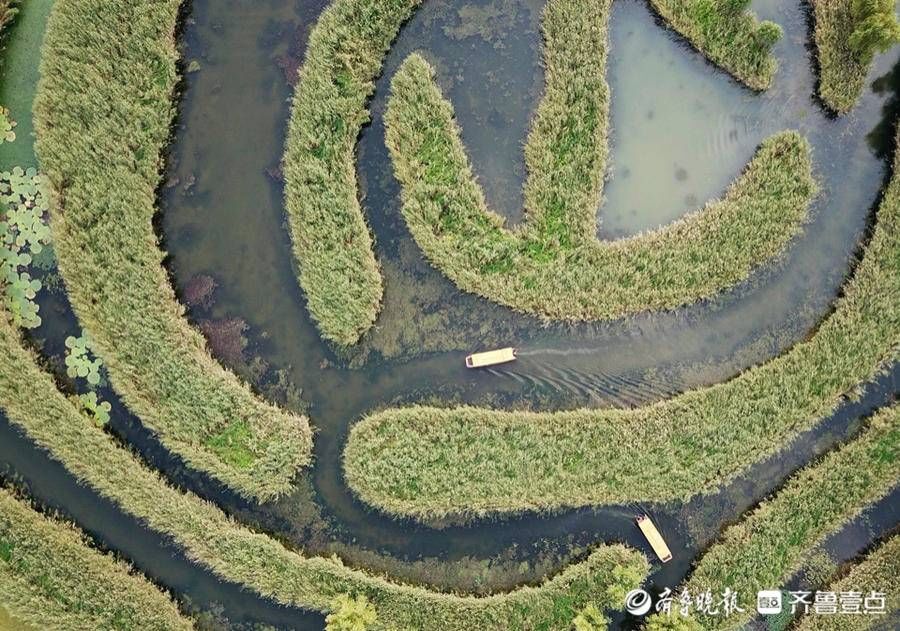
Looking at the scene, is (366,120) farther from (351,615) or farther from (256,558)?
(351,615)

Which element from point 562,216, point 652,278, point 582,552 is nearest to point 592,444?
point 582,552

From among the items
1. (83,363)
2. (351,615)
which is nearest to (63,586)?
(83,363)

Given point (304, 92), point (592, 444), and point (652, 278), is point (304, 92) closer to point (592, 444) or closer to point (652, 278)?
point (652, 278)

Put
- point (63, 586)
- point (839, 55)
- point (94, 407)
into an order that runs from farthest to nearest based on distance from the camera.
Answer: point (839, 55), point (94, 407), point (63, 586)

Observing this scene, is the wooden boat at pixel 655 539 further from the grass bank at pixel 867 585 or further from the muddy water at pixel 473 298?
the grass bank at pixel 867 585

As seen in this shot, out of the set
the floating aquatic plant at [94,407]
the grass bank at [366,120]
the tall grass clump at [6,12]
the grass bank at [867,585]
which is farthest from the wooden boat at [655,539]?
the tall grass clump at [6,12]
